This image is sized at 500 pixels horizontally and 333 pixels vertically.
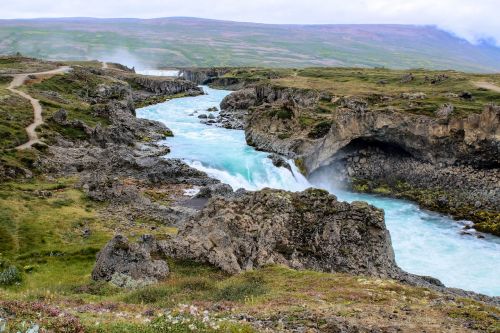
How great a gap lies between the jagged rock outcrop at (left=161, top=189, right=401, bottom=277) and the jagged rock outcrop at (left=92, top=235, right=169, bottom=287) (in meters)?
2.32

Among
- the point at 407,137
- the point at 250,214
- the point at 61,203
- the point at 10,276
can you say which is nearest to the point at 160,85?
the point at 407,137

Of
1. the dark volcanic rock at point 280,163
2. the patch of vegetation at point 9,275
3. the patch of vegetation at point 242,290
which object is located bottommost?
the dark volcanic rock at point 280,163

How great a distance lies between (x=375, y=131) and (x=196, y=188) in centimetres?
3252

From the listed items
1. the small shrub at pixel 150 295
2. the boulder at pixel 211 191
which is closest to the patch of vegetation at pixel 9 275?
the small shrub at pixel 150 295

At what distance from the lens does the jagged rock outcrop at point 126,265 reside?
26.7m

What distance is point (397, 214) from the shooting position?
6375cm

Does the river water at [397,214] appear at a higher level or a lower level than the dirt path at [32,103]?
lower

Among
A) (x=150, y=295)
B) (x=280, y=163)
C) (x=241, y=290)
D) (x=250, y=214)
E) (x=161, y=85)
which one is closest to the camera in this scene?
(x=150, y=295)

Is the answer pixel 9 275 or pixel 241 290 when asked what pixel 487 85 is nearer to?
pixel 241 290

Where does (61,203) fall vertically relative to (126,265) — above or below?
below

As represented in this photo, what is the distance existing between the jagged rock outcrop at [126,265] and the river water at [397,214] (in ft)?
96.8

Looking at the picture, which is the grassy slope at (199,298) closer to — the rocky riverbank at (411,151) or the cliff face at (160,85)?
the rocky riverbank at (411,151)

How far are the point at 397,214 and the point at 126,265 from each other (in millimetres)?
45788

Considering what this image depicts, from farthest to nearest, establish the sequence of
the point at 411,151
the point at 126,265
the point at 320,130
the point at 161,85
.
A: the point at 161,85 → the point at 320,130 → the point at 411,151 → the point at 126,265
